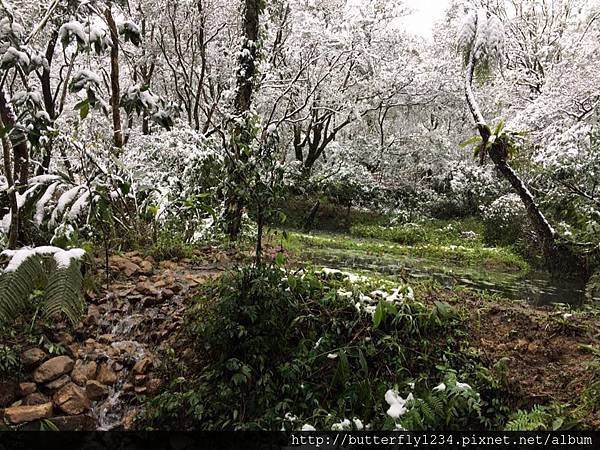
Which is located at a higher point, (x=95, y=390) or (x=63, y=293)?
(x=63, y=293)

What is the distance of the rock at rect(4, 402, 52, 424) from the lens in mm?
2916

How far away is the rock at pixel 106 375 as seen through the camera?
3.40 metres

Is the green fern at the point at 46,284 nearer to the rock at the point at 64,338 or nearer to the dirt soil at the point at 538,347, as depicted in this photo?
the rock at the point at 64,338

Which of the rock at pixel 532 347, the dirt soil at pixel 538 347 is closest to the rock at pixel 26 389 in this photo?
the dirt soil at pixel 538 347

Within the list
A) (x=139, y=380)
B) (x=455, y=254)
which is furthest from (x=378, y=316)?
(x=455, y=254)

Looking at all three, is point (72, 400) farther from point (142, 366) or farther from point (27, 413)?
point (142, 366)

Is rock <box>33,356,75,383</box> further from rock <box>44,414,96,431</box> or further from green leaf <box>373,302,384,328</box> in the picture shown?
green leaf <box>373,302,384,328</box>

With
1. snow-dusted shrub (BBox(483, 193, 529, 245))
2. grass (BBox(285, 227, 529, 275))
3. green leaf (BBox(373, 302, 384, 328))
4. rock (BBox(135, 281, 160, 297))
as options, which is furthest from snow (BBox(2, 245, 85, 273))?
snow-dusted shrub (BBox(483, 193, 529, 245))

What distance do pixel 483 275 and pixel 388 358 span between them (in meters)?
4.89

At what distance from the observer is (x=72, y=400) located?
10.4 feet

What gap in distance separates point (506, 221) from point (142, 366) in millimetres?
10568

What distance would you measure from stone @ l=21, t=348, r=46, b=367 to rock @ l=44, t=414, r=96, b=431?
44 centimetres

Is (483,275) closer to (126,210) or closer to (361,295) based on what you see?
(361,295)

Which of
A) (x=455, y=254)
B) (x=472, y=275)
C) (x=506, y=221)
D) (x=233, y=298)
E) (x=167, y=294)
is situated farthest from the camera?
(x=506, y=221)
